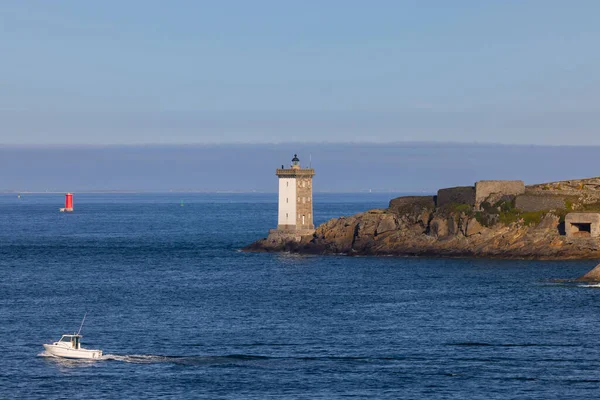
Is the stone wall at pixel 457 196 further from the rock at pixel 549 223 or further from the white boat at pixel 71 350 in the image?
the white boat at pixel 71 350

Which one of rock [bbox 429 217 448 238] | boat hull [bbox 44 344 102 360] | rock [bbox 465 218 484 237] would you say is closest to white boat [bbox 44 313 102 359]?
boat hull [bbox 44 344 102 360]

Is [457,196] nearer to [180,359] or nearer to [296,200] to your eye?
[296,200]

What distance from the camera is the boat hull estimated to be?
161 ft

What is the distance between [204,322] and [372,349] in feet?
39.8

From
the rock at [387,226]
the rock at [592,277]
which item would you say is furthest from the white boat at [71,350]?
the rock at [387,226]

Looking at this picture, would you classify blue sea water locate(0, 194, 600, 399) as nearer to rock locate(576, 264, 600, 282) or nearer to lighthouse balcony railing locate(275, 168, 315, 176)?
rock locate(576, 264, 600, 282)

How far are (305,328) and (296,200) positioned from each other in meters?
50.8

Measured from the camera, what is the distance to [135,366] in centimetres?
4769

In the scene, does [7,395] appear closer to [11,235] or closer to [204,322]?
[204,322]

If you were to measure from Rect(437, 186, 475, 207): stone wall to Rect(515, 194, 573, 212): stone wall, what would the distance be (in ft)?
16.4

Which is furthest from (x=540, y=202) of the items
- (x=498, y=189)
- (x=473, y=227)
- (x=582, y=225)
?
(x=473, y=227)

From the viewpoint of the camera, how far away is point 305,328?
58.1 metres

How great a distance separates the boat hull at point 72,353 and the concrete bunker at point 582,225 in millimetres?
55152

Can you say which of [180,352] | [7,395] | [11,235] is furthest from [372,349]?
[11,235]
